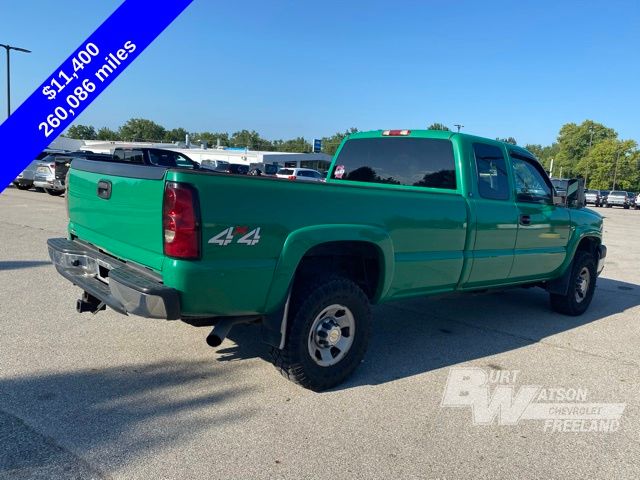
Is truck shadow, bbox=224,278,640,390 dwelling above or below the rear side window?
below

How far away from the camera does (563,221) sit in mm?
5906

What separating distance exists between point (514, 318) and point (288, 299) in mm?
3746

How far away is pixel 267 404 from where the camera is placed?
3.49m

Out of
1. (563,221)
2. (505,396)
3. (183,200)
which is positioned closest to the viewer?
(183,200)

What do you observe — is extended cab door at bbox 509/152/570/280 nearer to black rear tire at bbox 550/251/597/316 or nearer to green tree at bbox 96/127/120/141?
black rear tire at bbox 550/251/597/316

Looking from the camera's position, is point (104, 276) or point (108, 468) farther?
point (104, 276)

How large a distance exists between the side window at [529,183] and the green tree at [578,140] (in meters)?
106

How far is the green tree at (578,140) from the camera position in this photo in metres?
102

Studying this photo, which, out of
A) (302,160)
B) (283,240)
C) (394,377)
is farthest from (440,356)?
(302,160)

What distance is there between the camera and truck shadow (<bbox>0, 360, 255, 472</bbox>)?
281 cm

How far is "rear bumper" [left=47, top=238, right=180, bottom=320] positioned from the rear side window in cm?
285

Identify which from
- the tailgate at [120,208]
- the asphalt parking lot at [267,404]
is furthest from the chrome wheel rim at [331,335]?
the tailgate at [120,208]

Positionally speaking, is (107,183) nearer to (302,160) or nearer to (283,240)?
(283,240)
